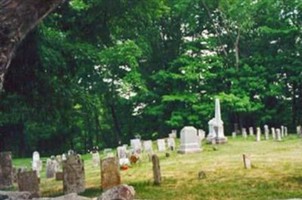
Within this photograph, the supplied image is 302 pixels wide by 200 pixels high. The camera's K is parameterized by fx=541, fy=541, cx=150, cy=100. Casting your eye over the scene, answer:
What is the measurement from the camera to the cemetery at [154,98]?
11.2 metres

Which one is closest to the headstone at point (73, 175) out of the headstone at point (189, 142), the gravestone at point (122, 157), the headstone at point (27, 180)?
the headstone at point (27, 180)

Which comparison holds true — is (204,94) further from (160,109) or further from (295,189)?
(295,189)

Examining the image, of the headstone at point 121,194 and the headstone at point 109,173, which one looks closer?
the headstone at point 121,194

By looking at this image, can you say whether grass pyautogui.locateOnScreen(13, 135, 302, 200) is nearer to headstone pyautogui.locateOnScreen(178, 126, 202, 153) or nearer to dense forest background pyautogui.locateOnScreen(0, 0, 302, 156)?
headstone pyautogui.locateOnScreen(178, 126, 202, 153)

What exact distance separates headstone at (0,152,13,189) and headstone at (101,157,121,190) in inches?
151

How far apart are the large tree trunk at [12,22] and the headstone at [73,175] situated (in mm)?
4476

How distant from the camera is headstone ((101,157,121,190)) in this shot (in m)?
10.9

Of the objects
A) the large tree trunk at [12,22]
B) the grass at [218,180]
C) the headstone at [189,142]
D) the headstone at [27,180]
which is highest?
the large tree trunk at [12,22]

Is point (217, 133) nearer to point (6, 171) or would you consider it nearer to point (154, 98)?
point (154, 98)

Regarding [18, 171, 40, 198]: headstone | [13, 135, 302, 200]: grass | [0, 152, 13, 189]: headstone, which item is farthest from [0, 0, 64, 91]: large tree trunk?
[0, 152, 13, 189]: headstone

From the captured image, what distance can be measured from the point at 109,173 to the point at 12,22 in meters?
4.76

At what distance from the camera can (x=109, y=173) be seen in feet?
36.1

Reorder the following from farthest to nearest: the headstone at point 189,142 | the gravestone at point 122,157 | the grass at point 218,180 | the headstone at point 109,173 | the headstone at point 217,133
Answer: the headstone at point 217,133
the headstone at point 189,142
the gravestone at point 122,157
the headstone at point 109,173
the grass at point 218,180

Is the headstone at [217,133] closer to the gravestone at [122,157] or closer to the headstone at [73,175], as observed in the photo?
the gravestone at [122,157]
